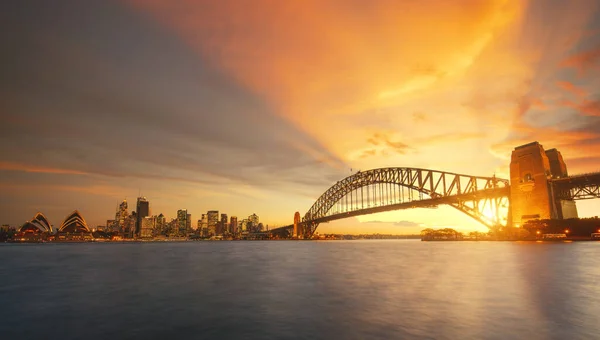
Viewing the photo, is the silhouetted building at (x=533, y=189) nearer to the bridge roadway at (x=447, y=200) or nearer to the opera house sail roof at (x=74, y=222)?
the bridge roadway at (x=447, y=200)

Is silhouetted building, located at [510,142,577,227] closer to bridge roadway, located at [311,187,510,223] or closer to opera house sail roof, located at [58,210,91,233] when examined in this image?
bridge roadway, located at [311,187,510,223]

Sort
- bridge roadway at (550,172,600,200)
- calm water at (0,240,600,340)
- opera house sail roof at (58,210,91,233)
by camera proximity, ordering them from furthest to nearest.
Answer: opera house sail roof at (58,210,91,233), bridge roadway at (550,172,600,200), calm water at (0,240,600,340)

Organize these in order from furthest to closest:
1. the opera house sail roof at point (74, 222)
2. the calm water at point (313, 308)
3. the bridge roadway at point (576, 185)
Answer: the opera house sail roof at point (74, 222) < the bridge roadway at point (576, 185) < the calm water at point (313, 308)

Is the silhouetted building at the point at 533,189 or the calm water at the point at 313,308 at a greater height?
the silhouetted building at the point at 533,189

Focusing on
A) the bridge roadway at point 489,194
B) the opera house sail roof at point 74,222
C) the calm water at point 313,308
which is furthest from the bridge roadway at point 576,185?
the opera house sail roof at point 74,222

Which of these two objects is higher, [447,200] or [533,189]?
[533,189]

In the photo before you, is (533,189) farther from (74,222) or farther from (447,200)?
(74,222)

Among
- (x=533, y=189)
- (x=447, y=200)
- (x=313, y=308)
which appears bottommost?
(x=313, y=308)

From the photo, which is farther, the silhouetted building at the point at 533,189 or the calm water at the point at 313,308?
the silhouetted building at the point at 533,189

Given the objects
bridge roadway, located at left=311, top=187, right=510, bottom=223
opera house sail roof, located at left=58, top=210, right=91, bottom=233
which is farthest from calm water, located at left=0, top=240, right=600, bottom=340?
opera house sail roof, located at left=58, top=210, right=91, bottom=233

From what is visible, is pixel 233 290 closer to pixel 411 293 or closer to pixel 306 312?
pixel 306 312

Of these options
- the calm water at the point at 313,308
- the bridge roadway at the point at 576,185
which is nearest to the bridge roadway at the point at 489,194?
the bridge roadway at the point at 576,185

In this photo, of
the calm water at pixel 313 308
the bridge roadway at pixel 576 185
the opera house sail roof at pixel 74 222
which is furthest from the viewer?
the opera house sail roof at pixel 74 222

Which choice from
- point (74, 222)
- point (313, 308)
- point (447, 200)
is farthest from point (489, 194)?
point (74, 222)
